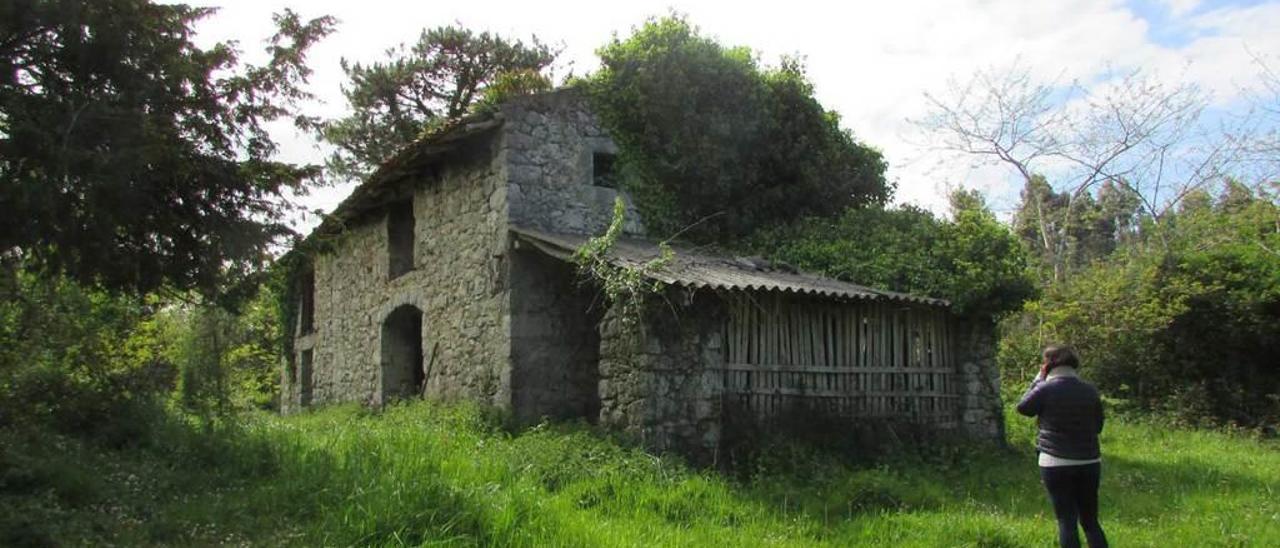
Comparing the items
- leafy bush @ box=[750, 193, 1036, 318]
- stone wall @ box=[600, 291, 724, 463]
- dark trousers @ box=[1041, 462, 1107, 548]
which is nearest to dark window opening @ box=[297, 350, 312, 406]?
leafy bush @ box=[750, 193, 1036, 318]

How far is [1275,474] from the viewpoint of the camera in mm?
9641

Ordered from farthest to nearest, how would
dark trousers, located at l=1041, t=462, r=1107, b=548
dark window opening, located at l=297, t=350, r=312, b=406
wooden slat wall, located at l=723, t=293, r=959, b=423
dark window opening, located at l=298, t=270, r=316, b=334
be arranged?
dark window opening, located at l=298, t=270, r=316, b=334, dark window opening, located at l=297, t=350, r=312, b=406, wooden slat wall, located at l=723, t=293, r=959, b=423, dark trousers, located at l=1041, t=462, r=1107, b=548

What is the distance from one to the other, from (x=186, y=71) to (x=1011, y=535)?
7.54 m

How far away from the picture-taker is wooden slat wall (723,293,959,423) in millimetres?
9336

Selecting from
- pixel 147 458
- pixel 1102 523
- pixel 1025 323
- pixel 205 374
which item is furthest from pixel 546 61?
pixel 1102 523

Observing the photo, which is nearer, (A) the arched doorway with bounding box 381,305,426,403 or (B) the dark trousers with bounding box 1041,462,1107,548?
(B) the dark trousers with bounding box 1041,462,1107,548

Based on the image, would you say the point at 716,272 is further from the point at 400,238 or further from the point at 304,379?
the point at 304,379

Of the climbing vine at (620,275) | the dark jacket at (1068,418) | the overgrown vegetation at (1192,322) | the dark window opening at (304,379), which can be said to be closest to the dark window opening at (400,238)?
the dark window opening at (304,379)

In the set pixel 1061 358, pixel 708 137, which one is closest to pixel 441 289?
pixel 708 137

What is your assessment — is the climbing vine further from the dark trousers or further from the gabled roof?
the dark trousers

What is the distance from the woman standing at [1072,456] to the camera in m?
5.69

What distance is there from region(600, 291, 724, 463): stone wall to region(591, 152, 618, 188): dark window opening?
3.25 metres

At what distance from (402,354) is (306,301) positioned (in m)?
4.90

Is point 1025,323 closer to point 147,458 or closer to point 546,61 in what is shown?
point 546,61
